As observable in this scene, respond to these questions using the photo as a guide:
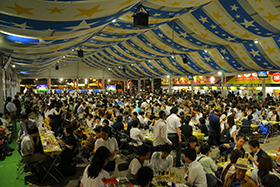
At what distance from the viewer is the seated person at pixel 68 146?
5172mm

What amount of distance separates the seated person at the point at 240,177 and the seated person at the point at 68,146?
3718 millimetres

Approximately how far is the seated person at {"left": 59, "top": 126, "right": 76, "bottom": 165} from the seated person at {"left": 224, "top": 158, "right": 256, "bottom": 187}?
3718 mm

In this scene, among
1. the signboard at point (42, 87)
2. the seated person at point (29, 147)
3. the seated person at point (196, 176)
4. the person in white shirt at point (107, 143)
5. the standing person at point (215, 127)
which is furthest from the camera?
the signboard at point (42, 87)

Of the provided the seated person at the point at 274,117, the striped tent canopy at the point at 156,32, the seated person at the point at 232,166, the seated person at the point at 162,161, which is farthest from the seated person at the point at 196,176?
the seated person at the point at 274,117

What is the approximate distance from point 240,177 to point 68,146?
395cm

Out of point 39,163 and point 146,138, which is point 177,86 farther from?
point 39,163

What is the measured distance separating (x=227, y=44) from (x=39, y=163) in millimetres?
12519

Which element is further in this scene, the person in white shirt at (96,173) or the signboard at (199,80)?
the signboard at (199,80)

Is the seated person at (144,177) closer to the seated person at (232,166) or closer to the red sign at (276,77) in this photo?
the seated person at (232,166)

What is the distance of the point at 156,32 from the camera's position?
45.7 feet

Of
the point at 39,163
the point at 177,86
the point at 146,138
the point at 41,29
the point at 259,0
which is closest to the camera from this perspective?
the point at 41,29

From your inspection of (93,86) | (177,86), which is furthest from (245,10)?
(93,86)

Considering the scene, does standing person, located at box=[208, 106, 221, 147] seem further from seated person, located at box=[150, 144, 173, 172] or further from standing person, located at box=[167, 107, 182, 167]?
seated person, located at box=[150, 144, 173, 172]

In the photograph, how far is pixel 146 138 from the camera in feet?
21.4
